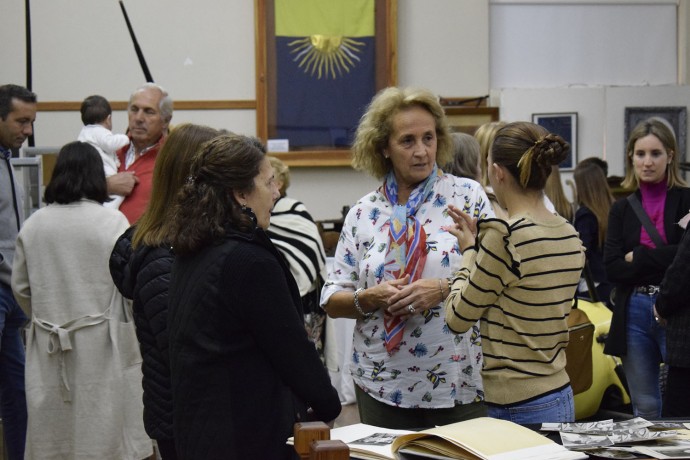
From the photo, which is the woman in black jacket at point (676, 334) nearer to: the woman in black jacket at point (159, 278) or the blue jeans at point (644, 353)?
the blue jeans at point (644, 353)

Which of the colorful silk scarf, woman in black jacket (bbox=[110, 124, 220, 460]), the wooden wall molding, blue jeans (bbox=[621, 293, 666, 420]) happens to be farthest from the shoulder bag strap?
the wooden wall molding

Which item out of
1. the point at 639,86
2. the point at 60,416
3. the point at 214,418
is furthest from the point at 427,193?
the point at 639,86

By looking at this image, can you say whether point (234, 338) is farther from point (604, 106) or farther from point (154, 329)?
point (604, 106)

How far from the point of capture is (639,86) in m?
9.30

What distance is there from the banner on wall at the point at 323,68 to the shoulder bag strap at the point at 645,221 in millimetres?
5062

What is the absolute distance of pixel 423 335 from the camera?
264cm

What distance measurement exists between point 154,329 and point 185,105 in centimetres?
641

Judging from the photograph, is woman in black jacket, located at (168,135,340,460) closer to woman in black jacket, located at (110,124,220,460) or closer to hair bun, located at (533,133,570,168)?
woman in black jacket, located at (110,124,220,460)

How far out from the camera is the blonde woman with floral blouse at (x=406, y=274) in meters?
2.61

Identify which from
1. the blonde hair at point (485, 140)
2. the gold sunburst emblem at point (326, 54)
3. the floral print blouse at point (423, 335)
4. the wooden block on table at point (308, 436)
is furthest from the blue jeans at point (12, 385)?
the gold sunburst emblem at point (326, 54)

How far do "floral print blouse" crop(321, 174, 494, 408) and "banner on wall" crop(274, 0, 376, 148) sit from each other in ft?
19.9

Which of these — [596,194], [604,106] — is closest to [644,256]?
[596,194]

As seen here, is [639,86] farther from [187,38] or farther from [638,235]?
[638,235]

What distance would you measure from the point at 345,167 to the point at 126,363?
5.32m
